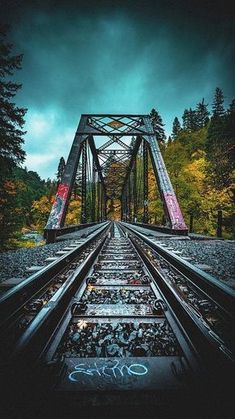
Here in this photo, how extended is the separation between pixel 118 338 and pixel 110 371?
382mm

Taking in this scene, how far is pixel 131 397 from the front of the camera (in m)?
0.97

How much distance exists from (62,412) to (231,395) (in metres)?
0.70

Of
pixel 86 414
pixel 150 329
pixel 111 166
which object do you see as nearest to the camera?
pixel 86 414

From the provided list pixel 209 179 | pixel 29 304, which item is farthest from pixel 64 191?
pixel 209 179

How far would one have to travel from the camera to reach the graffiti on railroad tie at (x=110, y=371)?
1.15m

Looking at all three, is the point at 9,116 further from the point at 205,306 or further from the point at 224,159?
the point at 205,306

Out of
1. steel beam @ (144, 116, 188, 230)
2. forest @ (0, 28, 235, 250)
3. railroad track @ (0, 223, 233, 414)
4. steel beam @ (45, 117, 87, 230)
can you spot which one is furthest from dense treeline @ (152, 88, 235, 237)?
railroad track @ (0, 223, 233, 414)

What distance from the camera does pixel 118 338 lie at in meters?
1.56

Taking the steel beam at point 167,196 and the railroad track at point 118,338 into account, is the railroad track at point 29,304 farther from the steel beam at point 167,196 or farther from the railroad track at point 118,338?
the steel beam at point 167,196

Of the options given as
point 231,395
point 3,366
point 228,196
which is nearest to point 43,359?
point 3,366

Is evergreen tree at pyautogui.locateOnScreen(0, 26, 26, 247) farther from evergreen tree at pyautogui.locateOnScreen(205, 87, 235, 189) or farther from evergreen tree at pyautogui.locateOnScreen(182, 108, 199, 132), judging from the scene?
evergreen tree at pyautogui.locateOnScreen(182, 108, 199, 132)

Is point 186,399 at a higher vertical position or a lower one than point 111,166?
lower

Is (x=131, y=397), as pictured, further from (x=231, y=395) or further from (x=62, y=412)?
(x=231, y=395)

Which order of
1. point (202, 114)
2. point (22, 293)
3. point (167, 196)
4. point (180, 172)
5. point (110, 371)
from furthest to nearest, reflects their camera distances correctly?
point (202, 114) < point (180, 172) < point (167, 196) < point (22, 293) < point (110, 371)
